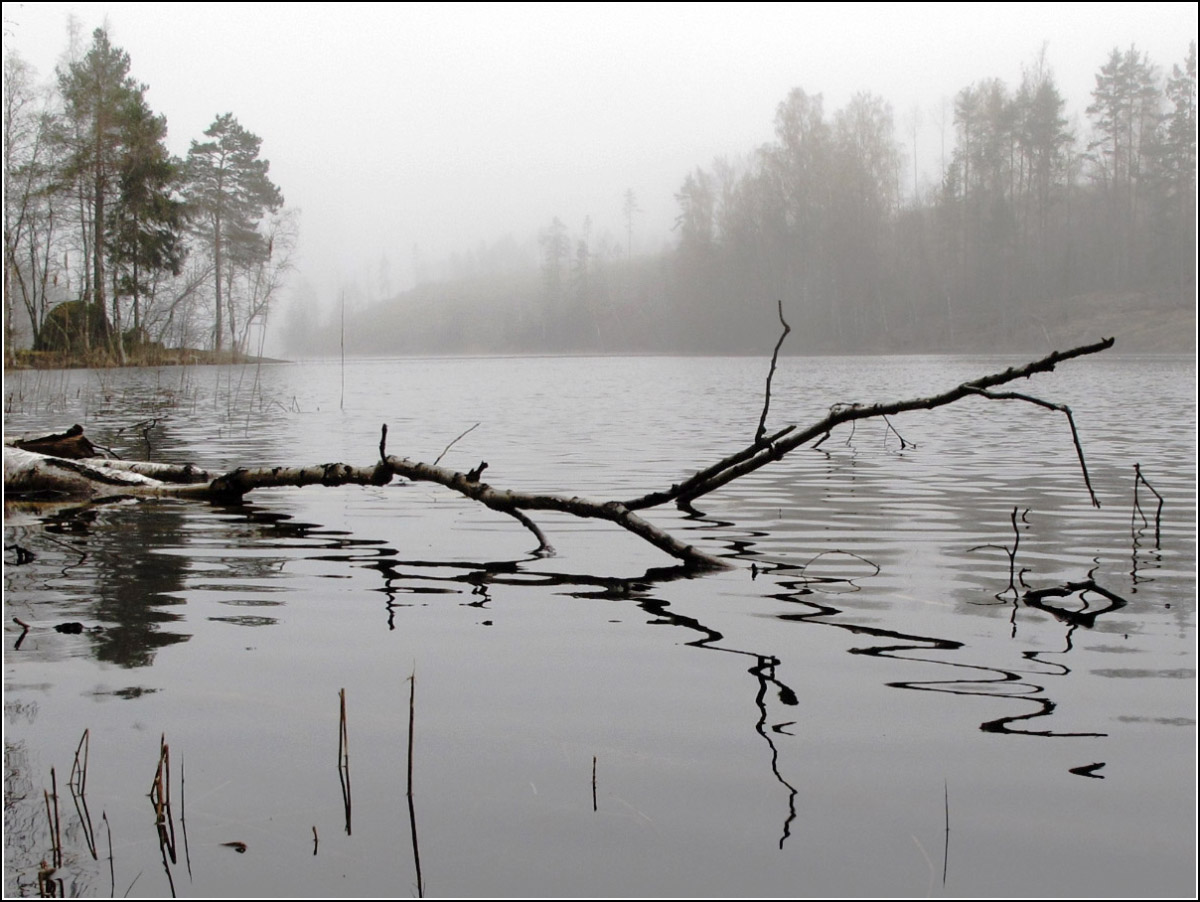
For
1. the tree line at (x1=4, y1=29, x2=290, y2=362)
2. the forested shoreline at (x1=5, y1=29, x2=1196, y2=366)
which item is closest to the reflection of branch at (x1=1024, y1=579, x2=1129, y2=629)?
the tree line at (x1=4, y1=29, x2=290, y2=362)

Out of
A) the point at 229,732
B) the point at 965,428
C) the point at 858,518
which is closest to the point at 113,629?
the point at 229,732

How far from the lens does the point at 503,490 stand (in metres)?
6.41

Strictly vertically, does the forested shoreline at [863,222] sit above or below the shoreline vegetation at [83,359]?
above

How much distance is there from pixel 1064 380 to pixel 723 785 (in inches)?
1152

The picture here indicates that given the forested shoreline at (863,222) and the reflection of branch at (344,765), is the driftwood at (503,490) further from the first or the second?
the forested shoreline at (863,222)

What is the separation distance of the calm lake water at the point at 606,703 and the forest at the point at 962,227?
60542 mm

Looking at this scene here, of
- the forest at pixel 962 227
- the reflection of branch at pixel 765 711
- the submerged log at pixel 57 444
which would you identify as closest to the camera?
the reflection of branch at pixel 765 711

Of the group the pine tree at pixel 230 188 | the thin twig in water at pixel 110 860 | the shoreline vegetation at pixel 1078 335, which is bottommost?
the thin twig in water at pixel 110 860

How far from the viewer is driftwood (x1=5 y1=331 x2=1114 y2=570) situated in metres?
5.26

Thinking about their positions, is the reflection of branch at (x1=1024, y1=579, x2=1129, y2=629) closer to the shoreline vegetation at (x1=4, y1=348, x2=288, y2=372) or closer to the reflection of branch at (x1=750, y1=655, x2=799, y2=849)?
the reflection of branch at (x1=750, y1=655, x2=799, y2=849)

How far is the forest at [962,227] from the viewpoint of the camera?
232ft

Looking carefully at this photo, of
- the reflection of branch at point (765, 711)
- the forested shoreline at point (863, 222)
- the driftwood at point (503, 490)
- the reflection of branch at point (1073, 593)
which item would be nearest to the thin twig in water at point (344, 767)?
the reflection of branch at point (765, 711)

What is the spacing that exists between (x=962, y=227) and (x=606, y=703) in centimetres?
8383

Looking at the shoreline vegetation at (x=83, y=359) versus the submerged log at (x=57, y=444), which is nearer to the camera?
the submerged log at (x=57, y=444)
